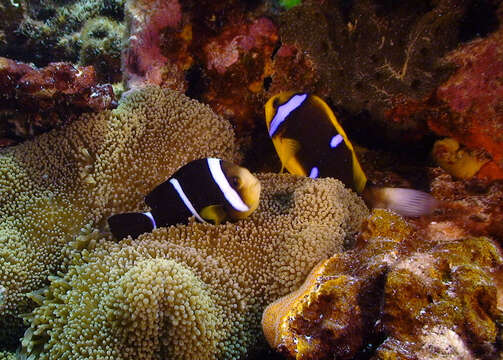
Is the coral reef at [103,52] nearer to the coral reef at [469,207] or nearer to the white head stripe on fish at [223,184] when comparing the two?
the white head stripe on fish at [223,184]

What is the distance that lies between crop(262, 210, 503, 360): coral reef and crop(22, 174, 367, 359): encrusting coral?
0.89ft

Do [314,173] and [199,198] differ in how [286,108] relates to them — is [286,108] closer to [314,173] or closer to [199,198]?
[314,173]

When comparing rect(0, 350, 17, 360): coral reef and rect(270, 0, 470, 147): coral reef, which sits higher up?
rect(270, 0, 470, 147): coral reef

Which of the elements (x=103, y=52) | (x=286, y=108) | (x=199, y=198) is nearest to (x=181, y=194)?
(x=199, y=198)

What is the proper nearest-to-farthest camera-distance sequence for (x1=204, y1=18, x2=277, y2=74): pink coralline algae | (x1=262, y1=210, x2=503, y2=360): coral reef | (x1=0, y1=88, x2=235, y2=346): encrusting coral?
(x1=262, y1=210, x2=503, y2=360): coral reef < (x1=0, y1=88, x2=235, y2=346): encrusting coral < (x1=204, y1=18, x2=277, y2=74): pink coralline algae

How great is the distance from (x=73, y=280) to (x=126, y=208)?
0.57m

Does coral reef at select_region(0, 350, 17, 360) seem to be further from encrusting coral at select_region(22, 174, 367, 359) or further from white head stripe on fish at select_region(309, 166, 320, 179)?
white head stripe on fish at select_region(309, 166, 320, 179)

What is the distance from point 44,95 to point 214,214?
1293 mm

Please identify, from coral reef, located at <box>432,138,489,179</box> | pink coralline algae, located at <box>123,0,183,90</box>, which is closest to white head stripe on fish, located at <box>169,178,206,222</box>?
pink coralline algae, located at <box>123,0,183,90</box>

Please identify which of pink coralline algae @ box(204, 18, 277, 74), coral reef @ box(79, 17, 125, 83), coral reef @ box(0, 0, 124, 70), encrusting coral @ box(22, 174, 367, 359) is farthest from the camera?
coral reef @ box(0, 0, 124, 70)

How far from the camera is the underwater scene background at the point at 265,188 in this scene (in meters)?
1.24

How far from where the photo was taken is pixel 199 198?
1.95m

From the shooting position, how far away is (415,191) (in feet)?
6.95

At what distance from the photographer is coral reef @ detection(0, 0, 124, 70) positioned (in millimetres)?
4527
